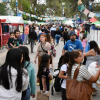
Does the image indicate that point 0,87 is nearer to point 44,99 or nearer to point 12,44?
point 44,99

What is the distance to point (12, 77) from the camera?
8.36ft

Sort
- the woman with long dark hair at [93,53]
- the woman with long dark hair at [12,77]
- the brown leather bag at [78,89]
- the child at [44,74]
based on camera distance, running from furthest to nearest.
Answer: the woman with long dark hair at [93,53] < the child at [44,74] < the brown leather bag at [78,89] < the woman with long dark hair at [12,77]

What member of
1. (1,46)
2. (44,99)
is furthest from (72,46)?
(1,46)

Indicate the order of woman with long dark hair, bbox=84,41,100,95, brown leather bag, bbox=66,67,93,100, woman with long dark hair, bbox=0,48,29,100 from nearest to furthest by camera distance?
1. woman with long dark hair, bbox=0,48,29,100
2. brown leather bag, bbox=66,67,93,100
3. woman with long dark hair, bbox=84,41,100,95

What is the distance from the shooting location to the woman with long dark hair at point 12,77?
253 centimetres

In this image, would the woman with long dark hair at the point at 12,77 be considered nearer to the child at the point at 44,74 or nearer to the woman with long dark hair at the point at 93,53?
the child at the point at 44,74

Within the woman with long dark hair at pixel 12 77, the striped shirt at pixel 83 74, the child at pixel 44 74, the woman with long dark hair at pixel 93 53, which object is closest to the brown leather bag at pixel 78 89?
the striped shirt at pixel 83 74

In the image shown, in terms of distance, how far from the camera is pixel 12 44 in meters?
7.91

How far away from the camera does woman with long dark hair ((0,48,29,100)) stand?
2.53m

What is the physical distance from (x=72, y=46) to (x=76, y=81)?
10.6ft

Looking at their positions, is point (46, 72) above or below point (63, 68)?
below

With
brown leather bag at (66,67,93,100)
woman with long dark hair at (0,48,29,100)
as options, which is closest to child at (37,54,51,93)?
brown leather bag at (66,67,93,100)

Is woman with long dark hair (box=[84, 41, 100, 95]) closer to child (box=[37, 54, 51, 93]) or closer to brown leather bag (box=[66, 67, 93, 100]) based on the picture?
child (box=[37, 54, 51, 93])

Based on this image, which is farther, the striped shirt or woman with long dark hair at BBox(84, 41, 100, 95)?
woman with long dark hair at BBox(84, 41, 100, 95)
